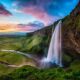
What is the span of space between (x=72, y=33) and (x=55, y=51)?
1.74ft

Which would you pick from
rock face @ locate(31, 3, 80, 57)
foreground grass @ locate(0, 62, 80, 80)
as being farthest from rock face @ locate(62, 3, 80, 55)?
foreground grass @ locate(0, 62, 80, 80)

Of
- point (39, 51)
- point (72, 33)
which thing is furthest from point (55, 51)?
point (72, 33)

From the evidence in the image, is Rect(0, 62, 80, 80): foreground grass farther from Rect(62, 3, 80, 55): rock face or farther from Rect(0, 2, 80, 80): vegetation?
Rect(62, 3, 80, 55): rock face

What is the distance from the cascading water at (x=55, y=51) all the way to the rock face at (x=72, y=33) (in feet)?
0.41

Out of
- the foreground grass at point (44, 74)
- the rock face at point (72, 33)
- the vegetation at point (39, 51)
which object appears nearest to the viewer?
the foreground grass at point (44, 74)

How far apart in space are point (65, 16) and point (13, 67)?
1558 millimetres

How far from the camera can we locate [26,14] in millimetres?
8008

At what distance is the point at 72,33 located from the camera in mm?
7852

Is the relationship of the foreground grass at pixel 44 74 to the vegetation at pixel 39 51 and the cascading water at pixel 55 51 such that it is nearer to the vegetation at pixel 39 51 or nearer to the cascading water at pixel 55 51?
the vegetation at pixel 39 51

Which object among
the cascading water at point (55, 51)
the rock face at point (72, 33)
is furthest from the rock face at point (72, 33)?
the cascading water at point (55, 51)

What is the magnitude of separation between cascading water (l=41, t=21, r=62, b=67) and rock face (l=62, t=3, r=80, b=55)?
0.41 feet

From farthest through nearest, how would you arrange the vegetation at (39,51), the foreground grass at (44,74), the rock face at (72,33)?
the rock face at (72,33)
the vegetation at (39,51)
the foreground grass at (44,74)

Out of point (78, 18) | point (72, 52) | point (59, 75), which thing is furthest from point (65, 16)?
point (59, 75)

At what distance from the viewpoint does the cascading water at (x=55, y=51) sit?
784 centimetres
